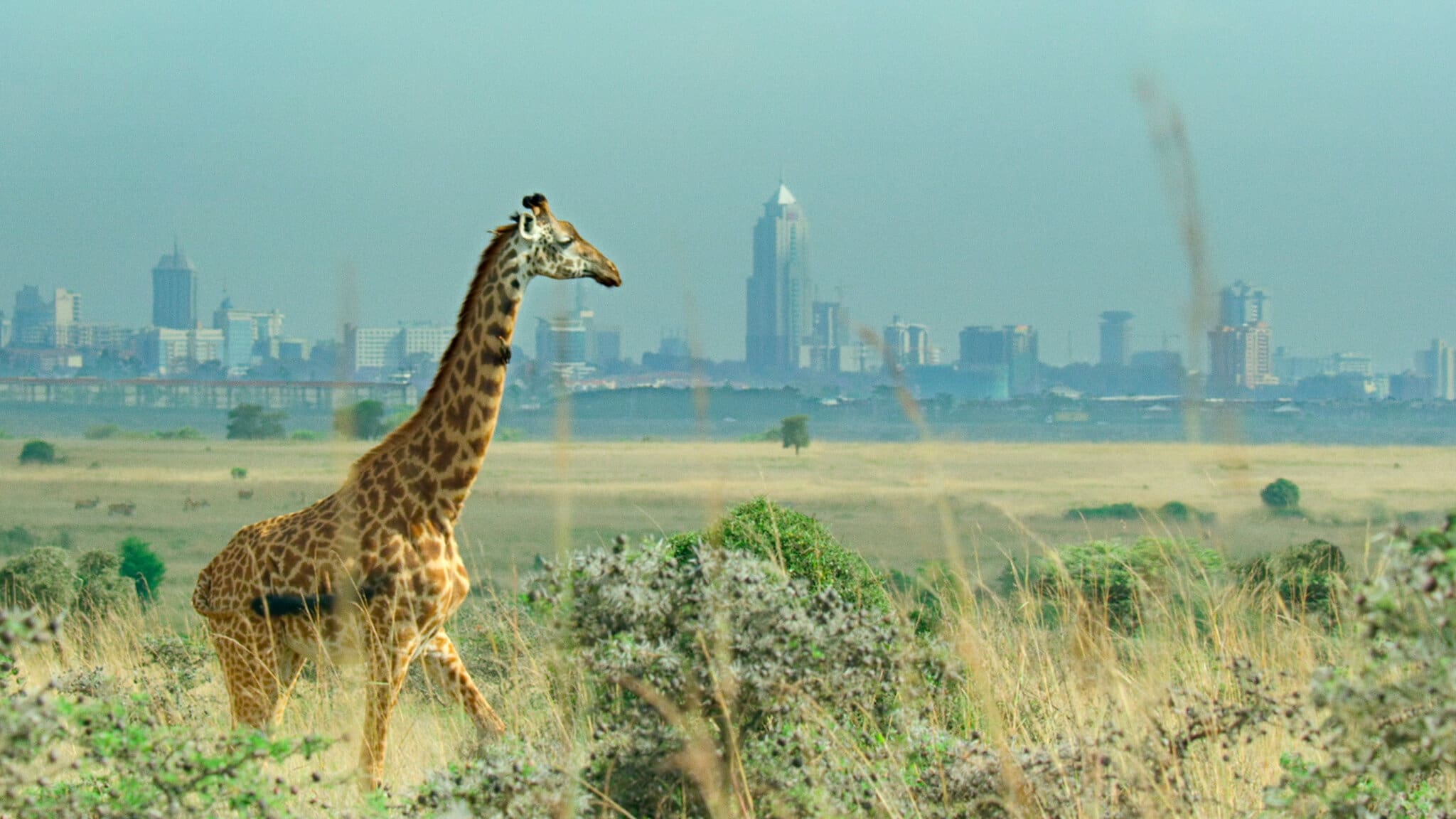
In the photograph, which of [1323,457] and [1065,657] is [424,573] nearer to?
[1065,657]

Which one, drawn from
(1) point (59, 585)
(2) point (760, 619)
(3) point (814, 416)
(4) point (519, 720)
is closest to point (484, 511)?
(1) point (59, 585)

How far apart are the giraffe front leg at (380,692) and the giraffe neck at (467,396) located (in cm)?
57

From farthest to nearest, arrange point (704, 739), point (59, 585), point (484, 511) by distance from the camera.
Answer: point (484, 511), point (59, 585), point (704, 739)

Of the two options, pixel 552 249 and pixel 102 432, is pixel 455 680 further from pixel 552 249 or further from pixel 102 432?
pixel 102 432

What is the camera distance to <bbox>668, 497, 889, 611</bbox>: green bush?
6305mm

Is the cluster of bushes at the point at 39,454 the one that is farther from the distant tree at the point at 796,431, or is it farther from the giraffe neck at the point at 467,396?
the giraffe neck at the point at 467,396

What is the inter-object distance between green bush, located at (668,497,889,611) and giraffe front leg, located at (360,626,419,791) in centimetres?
146

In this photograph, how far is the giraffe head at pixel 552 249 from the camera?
5.45 meters

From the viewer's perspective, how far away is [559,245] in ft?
17.9

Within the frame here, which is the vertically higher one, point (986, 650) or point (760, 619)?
point (760, 619)

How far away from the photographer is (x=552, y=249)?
215 inches

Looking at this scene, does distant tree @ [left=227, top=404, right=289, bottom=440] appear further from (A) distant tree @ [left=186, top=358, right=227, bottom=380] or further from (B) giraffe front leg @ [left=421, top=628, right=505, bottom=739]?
(B) giraffe front leg @ [left=421, top=628, right=505, bottom=739]

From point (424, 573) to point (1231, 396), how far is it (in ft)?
9.64

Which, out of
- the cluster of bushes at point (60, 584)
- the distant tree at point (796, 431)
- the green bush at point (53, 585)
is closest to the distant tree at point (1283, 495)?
the distant tree at point (796, 431)
